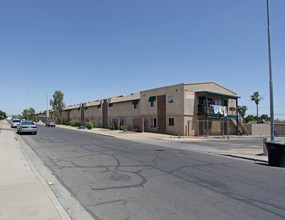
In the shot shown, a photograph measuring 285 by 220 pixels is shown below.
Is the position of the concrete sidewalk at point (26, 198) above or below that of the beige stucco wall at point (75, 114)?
below

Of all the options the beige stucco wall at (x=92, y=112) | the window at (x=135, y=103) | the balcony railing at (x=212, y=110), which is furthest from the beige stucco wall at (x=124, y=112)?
the balcony railing at (x=212, y=110)

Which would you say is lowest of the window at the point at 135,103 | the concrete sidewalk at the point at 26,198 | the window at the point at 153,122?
the concrete sidewalk at the point at 26,198

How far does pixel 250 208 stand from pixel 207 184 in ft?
5.71

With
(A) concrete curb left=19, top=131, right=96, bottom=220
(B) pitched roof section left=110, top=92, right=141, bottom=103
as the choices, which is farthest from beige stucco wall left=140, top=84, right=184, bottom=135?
(A) concrete curb left=19, top=131, right=96, bottom=220

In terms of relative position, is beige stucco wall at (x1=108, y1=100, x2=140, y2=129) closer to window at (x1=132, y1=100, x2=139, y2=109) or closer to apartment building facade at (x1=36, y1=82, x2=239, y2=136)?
apartment building facade at (x1=36, y1=82, x2=239, y2=136)

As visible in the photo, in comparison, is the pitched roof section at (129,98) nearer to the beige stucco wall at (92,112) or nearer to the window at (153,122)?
the window at (153,122)

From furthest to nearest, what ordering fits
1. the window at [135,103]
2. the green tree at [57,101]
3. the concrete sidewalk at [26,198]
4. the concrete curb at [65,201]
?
the green tree at [57,101] → the window at [135,103] → the concrete curb at [65,201] → the concrete sidewalk at [26,198]

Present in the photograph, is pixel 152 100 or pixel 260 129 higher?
pixel 152 100

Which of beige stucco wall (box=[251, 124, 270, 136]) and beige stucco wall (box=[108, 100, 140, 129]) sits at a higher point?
beige stucco wall (box=[108, 100, 140, 129])

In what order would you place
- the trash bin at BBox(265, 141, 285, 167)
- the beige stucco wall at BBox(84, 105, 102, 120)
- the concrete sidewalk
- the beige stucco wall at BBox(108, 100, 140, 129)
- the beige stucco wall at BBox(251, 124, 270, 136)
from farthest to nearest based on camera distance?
1. the beige stucco wall at BBox(84, 105, 102, 120)
2. the beige stucco wall at BBox(108, 100, 140, 129)
3. the beige stucco wall at BBox(251, 124, 270, 136)
4. the trash bin at BBox(265, 141, 285, 167)
5. the concrete sidewalk

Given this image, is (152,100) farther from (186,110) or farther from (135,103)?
(186,110)

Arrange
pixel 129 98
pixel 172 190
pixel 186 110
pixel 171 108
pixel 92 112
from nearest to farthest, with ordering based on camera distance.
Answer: pixel 172 190 < pixel 186 110 < pixel 171 108 < pixel 129 98 < pixel 92 112

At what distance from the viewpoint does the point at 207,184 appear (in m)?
6.36

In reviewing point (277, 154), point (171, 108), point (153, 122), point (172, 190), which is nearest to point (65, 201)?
point (172, 190)
